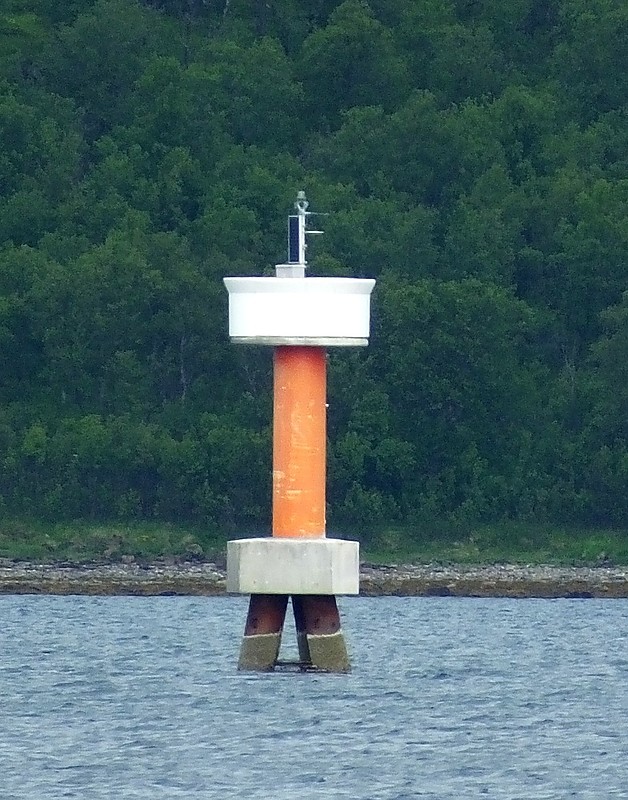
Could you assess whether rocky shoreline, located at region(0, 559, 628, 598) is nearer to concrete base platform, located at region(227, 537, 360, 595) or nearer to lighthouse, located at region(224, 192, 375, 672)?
lighthouse, located at region(224, 192, 375, 672)

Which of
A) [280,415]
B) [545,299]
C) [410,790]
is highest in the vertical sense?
[545,299]

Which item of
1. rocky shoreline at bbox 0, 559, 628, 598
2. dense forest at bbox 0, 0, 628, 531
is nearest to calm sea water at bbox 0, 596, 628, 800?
rocky shoreline at bbox 0, 559, 628, 598

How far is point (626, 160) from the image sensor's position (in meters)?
82.1

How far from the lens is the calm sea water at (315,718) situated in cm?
2472

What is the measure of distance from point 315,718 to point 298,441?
307cm

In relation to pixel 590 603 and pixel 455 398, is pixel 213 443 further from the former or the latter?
pixel 590 603

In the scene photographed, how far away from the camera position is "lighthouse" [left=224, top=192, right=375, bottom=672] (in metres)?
29.7

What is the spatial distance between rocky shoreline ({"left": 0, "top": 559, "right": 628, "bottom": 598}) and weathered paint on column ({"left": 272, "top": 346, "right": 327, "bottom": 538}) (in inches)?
1214

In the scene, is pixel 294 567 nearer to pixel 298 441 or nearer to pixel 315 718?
pixel 298 441

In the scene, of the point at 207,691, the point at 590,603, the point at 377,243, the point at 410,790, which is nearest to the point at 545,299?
the point at 377,243

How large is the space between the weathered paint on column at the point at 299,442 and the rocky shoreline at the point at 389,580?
30.8m

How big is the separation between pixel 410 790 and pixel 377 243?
51.2 meters

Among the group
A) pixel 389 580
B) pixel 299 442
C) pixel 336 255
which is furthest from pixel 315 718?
pixel 336 255

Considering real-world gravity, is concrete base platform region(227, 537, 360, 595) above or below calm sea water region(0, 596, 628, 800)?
above
